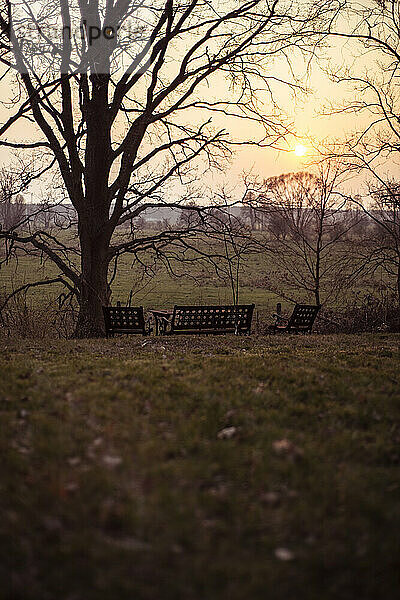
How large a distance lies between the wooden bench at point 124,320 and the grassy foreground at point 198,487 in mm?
7130

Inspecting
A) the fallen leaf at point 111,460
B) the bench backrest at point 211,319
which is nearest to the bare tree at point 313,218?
the bench backrest at point 211,319

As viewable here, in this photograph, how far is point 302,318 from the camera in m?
15.9

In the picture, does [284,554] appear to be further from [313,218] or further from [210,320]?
[313,218]

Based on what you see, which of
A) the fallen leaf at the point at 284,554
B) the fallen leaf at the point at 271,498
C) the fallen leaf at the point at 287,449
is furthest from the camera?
the fallen leaf at the point at 287,449

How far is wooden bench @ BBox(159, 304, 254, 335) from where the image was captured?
14.3 metres

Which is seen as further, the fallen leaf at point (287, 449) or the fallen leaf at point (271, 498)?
the fallen leaf at point (287, 449)

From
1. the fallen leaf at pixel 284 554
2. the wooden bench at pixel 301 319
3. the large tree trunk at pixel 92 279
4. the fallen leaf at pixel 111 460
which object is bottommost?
the fallen leaf at pixel 284 554

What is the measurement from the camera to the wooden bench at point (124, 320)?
1405 cm

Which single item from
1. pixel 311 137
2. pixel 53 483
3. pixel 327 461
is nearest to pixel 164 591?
pixel 53 483

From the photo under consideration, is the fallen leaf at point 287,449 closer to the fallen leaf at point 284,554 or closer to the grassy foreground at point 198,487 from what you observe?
the grassy foreground at point 198,487

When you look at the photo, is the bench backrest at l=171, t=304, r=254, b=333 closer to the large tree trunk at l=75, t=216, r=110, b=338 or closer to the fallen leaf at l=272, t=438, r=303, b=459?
the large tree trunk at l=75, t=216, r=110, b=338

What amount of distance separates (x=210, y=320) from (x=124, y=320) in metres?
2.30

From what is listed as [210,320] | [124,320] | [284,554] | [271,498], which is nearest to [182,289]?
[210,320]

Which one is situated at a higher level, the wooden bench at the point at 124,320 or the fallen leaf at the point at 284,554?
the wooden bench at the point at 124,320
